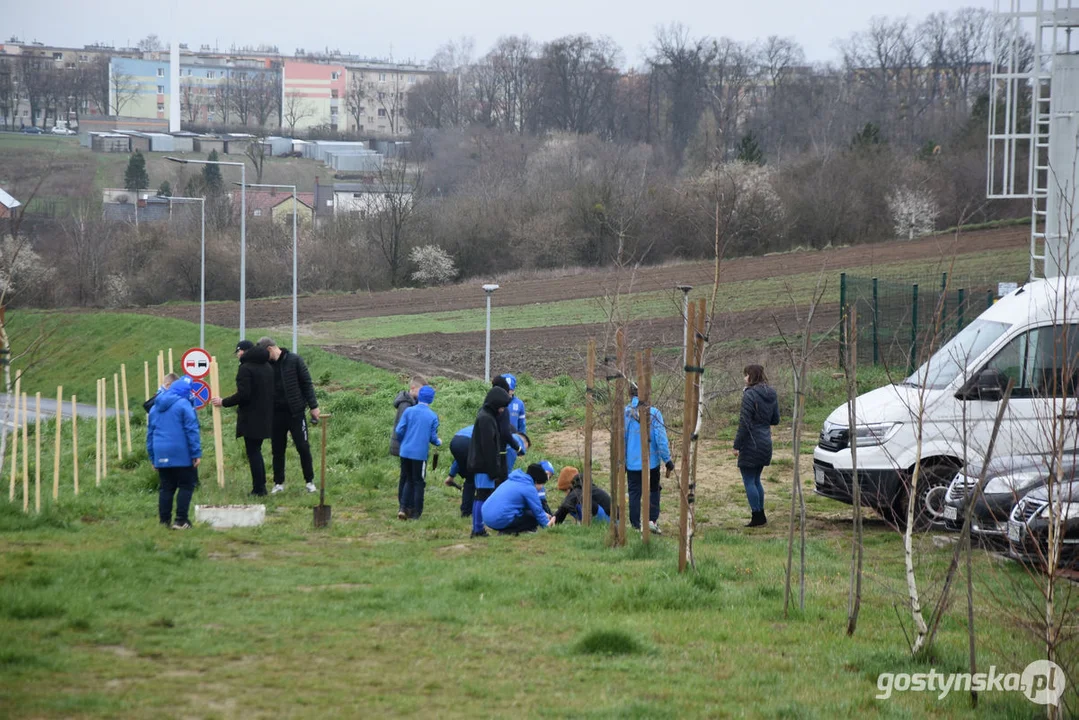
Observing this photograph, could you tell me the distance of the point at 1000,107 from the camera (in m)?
57.4

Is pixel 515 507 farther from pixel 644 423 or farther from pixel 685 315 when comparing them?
pixel 685 315

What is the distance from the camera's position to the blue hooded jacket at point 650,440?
39.5 feet

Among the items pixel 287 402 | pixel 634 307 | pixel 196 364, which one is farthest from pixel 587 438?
pixel 634 307

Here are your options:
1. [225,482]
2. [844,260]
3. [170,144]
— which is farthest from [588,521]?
[170,144]

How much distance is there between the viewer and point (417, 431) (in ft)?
43.8

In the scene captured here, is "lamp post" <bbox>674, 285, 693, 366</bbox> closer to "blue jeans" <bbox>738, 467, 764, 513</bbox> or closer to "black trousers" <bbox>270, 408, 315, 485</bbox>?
"blue jeans" <bbox>738, 467, 764, 513</bbox>

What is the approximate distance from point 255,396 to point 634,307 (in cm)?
2761

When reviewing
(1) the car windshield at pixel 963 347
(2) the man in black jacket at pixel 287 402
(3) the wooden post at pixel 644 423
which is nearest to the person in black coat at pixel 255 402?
(2) the man in black jacket at pixel 287 402

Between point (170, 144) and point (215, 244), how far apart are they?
2113 inches

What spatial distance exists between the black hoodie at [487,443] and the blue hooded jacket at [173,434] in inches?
113

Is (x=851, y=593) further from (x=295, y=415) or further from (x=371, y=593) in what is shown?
(x=295, y=415)

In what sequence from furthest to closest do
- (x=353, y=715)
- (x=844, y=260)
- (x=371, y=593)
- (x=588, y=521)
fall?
(x=844, y=260) → (x=588, y=521) → (x=371, y=593) → (x=353, y=715)

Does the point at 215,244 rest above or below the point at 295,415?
above

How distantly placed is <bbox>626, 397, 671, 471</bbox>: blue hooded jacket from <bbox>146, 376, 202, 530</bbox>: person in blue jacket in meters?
4.57
